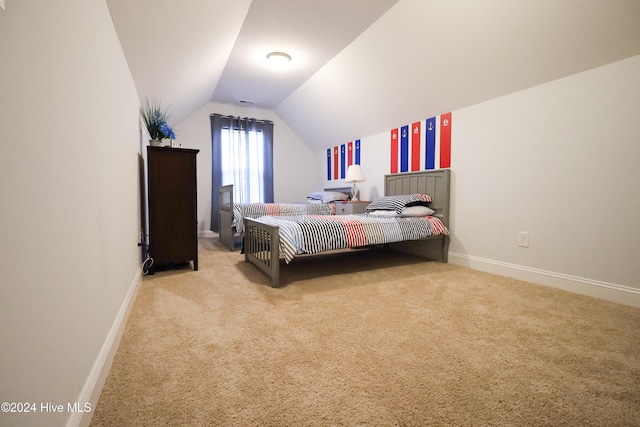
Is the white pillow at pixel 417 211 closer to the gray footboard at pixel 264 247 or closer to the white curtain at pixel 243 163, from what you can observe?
the gray footboard at pixel 264 247

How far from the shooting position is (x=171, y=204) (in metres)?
2.60

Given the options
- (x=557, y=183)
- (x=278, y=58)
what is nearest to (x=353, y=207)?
(x=278, y=58)

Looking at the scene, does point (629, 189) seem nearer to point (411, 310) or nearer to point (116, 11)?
point (411, 310)

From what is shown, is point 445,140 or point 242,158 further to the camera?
point 242,158

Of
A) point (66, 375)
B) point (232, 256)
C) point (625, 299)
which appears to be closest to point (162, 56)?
point (232, 256)

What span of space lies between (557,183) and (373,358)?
219 centimetres

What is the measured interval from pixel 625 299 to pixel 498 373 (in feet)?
5.22

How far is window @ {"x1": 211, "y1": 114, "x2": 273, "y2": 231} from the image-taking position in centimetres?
521

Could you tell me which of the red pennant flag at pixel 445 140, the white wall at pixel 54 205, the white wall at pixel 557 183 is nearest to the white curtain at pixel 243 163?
the red pennant flag at pixel 445 140

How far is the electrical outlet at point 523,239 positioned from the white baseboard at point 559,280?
0.20 meters

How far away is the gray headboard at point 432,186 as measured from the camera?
10.4 feet

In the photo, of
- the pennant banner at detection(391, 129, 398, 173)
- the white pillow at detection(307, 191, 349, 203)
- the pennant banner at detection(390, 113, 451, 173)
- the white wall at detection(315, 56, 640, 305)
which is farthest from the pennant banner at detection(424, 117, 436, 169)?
the white pillow at detection(307, 191, 349, 203)

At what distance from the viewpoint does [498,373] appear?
1187mm

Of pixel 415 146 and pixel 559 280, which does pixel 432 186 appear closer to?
pixel 415 146
